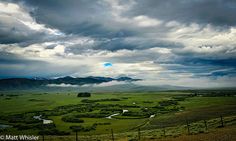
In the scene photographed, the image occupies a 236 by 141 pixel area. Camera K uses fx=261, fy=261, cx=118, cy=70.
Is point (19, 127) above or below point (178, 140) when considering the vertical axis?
below

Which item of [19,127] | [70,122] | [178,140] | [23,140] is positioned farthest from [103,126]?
[178,140]

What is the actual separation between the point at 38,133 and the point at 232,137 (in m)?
62.4

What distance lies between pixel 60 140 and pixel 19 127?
45.5m

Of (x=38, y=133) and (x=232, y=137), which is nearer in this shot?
(x=232, y=137)

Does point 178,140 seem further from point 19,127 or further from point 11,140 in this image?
point 19,127

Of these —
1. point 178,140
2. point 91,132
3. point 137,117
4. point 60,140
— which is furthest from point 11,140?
point 137,117

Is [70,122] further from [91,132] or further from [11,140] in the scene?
[11,140]

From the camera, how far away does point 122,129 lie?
87.0 m

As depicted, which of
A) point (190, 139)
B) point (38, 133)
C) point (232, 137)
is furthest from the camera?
point (38, 133)

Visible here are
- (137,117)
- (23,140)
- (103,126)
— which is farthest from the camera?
(137,117)

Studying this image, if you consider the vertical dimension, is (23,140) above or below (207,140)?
below

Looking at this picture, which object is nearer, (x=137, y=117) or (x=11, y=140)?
(x=11, y=140)

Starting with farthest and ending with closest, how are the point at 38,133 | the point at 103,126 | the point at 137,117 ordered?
the point at 137,117 < the point at 103,126 < the point at 38,133

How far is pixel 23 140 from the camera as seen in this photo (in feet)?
207
